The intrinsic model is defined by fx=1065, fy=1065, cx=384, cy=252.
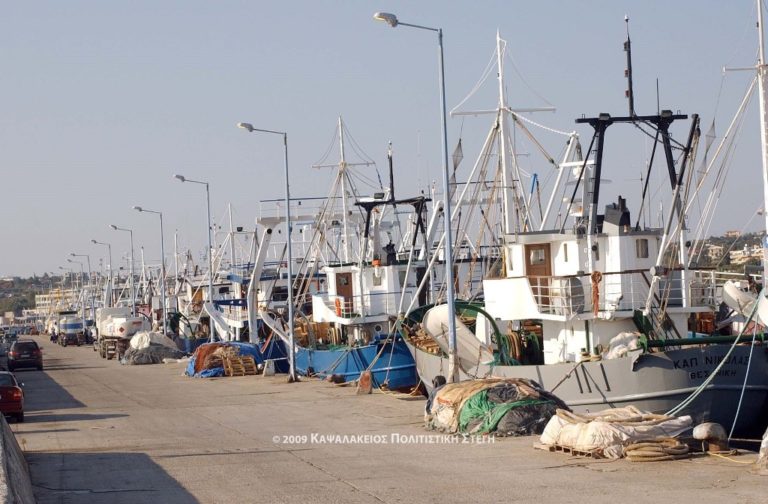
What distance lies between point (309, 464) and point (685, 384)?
23.3 feet

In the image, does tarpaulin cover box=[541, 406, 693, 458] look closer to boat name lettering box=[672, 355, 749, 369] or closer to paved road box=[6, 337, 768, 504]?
paved road box=[6, 337, 768, 504]

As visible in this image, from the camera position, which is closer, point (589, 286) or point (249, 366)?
point (589, 286)

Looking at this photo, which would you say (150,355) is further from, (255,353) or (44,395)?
(44,395)

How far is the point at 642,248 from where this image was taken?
21.8 meters

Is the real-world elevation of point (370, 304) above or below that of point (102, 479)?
above

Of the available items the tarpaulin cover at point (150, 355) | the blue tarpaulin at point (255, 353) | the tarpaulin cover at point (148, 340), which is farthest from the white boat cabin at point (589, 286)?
the tarpaulin cover at point (148, 340)

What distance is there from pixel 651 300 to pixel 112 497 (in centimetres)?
1166

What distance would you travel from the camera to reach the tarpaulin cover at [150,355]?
49.6 metres

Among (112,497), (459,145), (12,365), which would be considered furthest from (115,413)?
(12,365)

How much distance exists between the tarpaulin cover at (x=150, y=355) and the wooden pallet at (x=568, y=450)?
3628 centimetres

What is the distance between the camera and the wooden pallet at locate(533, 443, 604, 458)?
47.7 ft

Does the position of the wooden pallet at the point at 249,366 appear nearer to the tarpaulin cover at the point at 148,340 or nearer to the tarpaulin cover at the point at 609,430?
the tarpaulin cover at the point at 148,340

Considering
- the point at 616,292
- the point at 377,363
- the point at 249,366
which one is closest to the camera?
the point at 616,292

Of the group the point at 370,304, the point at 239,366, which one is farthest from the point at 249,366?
the point at 370,304
